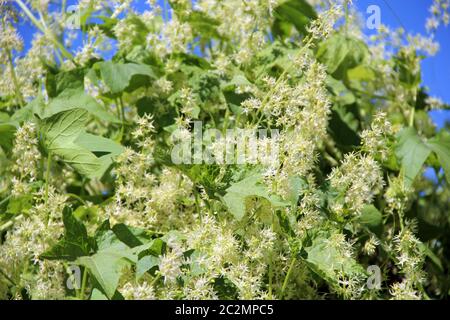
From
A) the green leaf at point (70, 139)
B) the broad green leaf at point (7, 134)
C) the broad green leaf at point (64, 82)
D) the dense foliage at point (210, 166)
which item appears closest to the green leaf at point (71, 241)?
the dense foliage at point (210, 166)

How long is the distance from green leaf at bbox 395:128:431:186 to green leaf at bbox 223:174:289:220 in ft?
1.20

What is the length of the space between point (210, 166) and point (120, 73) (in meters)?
0.35

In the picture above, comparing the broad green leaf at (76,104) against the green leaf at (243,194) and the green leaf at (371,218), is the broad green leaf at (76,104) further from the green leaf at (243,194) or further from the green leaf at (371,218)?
the green leaf at (371,218)

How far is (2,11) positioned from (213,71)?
0.44m

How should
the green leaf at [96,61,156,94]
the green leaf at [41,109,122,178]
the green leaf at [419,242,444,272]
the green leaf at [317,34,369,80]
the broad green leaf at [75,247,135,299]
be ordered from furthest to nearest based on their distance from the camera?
the green leaf at [317,34,369,80], the green leaf at [96,61,156,94], the green leaf at [419,242,444,272], the green leaf at [41,109,122,178], the broad green leaf at [75,247,135,299]

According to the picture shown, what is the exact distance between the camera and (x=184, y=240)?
101cm

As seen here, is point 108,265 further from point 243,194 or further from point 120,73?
point 120,73

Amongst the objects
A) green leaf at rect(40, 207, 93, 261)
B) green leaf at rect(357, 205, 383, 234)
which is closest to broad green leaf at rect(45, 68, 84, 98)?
green leaf at rect(40, 207, 93, 261)

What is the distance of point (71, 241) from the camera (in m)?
0.92

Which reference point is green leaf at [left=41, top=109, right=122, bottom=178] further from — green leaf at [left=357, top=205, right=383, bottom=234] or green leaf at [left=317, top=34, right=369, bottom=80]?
green leaf at [left=317, top=34, right=369, bottom=80]

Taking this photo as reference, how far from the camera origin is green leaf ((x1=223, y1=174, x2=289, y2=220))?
90 centimetres

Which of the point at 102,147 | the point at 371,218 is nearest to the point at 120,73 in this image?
the point at 102,147

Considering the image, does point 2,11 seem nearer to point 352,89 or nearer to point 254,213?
point 254,213

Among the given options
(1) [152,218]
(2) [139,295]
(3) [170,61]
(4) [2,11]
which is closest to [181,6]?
(3) [170,61]
